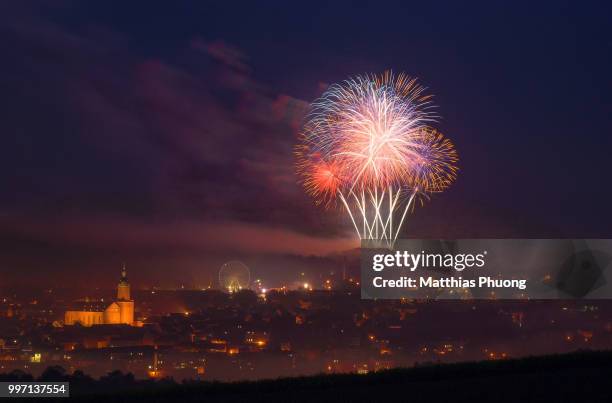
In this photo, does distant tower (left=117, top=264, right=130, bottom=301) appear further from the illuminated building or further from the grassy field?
the grassy field

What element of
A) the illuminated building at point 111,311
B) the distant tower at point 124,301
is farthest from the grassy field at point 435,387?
the distant tower at point 124,301

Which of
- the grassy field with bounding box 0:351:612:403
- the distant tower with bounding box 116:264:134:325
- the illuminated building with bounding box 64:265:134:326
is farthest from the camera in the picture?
the distant tower with bounding box 116:264:134:325

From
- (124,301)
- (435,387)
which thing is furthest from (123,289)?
(435,387)

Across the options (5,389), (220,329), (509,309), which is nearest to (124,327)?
(220,329)

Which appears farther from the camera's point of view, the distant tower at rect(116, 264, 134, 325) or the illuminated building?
the distant tower at rect(116, 264, 134, 325)

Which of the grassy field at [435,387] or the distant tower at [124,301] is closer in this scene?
the grassy field at [435,387]

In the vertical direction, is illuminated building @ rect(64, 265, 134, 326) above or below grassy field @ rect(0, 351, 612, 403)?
above

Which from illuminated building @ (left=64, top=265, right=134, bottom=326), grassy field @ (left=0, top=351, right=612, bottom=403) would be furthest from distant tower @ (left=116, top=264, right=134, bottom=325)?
grassy field @ (left=0, top=351, right=612, bottom=403)

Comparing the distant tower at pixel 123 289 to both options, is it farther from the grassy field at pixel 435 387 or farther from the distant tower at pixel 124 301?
the grassy field at pixel 435 387

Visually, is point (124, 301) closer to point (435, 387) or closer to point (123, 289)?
point (123, 289)
